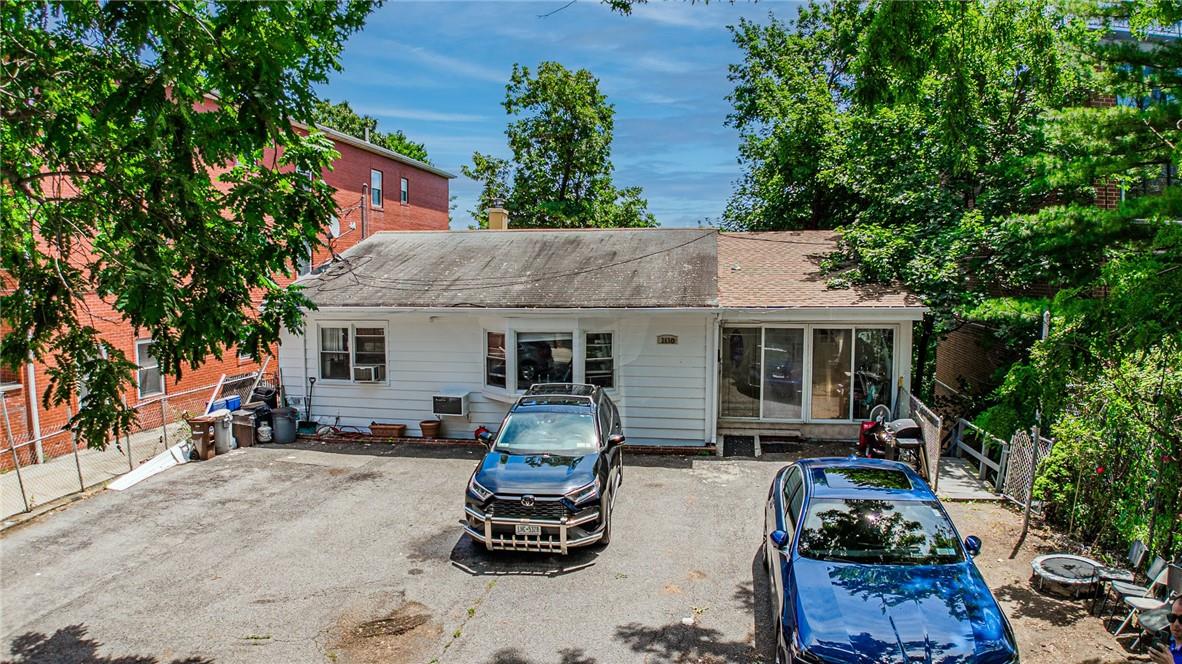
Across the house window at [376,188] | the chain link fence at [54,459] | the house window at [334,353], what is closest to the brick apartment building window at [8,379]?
the chain link fence at [54,459]

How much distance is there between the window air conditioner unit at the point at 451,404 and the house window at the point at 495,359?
68cm

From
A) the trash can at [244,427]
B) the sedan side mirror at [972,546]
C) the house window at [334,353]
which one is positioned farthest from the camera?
the house window at [334,353]

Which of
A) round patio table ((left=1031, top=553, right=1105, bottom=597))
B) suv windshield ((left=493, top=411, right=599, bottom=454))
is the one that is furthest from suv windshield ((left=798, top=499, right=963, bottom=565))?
suv windshield ((left=493, top=411, right=599, bottom=454))

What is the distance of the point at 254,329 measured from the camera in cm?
643

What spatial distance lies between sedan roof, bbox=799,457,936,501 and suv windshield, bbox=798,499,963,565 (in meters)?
0.12

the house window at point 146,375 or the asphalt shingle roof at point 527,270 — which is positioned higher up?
the asphalt shingle roof at point 527,270

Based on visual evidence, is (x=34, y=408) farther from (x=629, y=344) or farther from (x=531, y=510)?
(x=629, y=344)

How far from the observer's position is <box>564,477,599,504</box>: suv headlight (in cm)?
863

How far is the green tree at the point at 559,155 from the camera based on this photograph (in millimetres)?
33781

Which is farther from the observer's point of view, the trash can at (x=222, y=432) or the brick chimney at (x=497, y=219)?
the brick chimney at (x=497, y=219)

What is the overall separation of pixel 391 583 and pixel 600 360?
7.35 m

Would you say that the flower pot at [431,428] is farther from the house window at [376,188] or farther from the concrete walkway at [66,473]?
the house window at [376,188]

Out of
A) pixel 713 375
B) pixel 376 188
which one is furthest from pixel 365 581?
pixel 376 188

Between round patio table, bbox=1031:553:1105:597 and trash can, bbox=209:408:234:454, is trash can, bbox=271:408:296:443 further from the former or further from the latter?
round patio table, bbox=1031:553:1105:597
